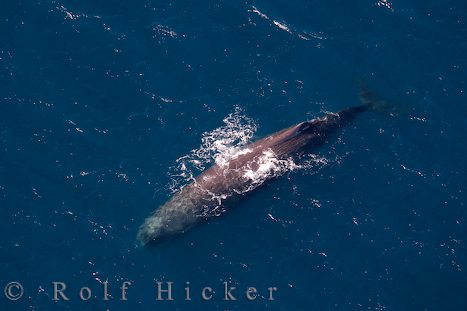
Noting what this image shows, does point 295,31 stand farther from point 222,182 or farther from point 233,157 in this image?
point 222,182

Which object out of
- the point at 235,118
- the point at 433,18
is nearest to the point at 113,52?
the point at 235,118

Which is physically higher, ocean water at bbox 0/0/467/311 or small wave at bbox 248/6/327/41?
small wave at bbox 248/6/327/41

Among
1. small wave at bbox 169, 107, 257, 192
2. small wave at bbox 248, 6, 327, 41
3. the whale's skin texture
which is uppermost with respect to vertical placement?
small wave at bbox 248, 6, 327, 41

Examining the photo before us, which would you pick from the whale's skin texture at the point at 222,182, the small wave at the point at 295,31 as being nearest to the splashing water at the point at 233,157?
the whale's skin texture at the point at 222,182

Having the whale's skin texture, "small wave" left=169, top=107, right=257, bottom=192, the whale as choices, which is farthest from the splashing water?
the whale's skin texture

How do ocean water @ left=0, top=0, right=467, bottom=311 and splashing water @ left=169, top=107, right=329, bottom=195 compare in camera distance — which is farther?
splashing water @ left=169, top=107, right=329, bottom=195

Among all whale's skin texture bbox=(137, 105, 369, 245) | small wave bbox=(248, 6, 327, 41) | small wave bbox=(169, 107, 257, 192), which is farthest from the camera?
small wave bbox=(248, 6, 327, 41)

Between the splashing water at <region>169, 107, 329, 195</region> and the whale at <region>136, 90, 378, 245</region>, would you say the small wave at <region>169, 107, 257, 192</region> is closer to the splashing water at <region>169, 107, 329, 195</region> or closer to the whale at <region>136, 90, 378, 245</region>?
the splashing water at <region>169, 107, 329, 195</region>

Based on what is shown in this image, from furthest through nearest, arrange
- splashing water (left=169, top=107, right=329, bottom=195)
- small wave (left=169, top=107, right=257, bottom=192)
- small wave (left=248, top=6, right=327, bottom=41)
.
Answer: small wave (left=248, top=6, right=327, bottom=41)
small wave (left=169, top=107, right=257, bottom=192)
splashing water (left=169, top=107, right=329, bottom=195)
